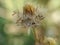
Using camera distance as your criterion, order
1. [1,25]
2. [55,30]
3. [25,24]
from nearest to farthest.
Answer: [25,24], [1,25], [55,30]

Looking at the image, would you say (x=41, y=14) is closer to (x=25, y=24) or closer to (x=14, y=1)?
(x=25, y=24)

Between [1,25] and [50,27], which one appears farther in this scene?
[50,27]

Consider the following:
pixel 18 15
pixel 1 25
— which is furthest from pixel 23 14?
pixel 1 25

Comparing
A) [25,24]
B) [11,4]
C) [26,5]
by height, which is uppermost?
[11,4]

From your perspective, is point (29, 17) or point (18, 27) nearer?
point (29, 17)

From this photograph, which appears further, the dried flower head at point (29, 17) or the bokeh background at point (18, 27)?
the bokeh background at point (18, 27)

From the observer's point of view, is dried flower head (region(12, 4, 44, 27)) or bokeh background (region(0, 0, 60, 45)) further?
bokeh background (region(0, 0, 60, 45))

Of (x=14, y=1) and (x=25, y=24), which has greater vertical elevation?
(x=14, y=1)

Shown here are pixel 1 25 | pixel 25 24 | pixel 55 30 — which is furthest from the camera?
pixel 55 30
